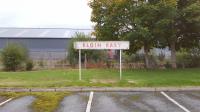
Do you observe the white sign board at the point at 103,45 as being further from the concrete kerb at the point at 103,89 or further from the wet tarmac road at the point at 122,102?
the wet tarmac road at the point at 122,102

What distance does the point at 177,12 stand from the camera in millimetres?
32594

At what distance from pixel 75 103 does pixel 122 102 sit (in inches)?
62.6

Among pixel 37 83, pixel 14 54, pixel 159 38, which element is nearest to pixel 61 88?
pixel 37 83

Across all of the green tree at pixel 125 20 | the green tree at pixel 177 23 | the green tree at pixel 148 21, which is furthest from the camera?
the green tree at pixel 125 20

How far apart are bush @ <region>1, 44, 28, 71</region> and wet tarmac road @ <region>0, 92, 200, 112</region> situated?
57.7ft

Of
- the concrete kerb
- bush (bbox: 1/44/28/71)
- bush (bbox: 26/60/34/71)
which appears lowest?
the concrete kerb

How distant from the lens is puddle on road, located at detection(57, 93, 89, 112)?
603 inches

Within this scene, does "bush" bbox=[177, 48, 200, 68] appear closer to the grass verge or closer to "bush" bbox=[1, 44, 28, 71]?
"bush" bbox=[1, 44, 28, 71]

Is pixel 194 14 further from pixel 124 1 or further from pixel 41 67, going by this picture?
pixel 41 67

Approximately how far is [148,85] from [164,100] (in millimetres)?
4432

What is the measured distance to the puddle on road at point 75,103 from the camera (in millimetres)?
15322

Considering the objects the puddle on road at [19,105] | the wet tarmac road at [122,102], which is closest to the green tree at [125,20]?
the wet tarmac road at [122,102]

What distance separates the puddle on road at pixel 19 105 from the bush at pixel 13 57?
728 inches

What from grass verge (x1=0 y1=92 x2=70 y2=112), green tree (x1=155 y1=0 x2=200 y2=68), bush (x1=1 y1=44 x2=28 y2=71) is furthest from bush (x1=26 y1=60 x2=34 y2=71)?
grass verge (x1=0 y1=92 x2=70 y2=112)
